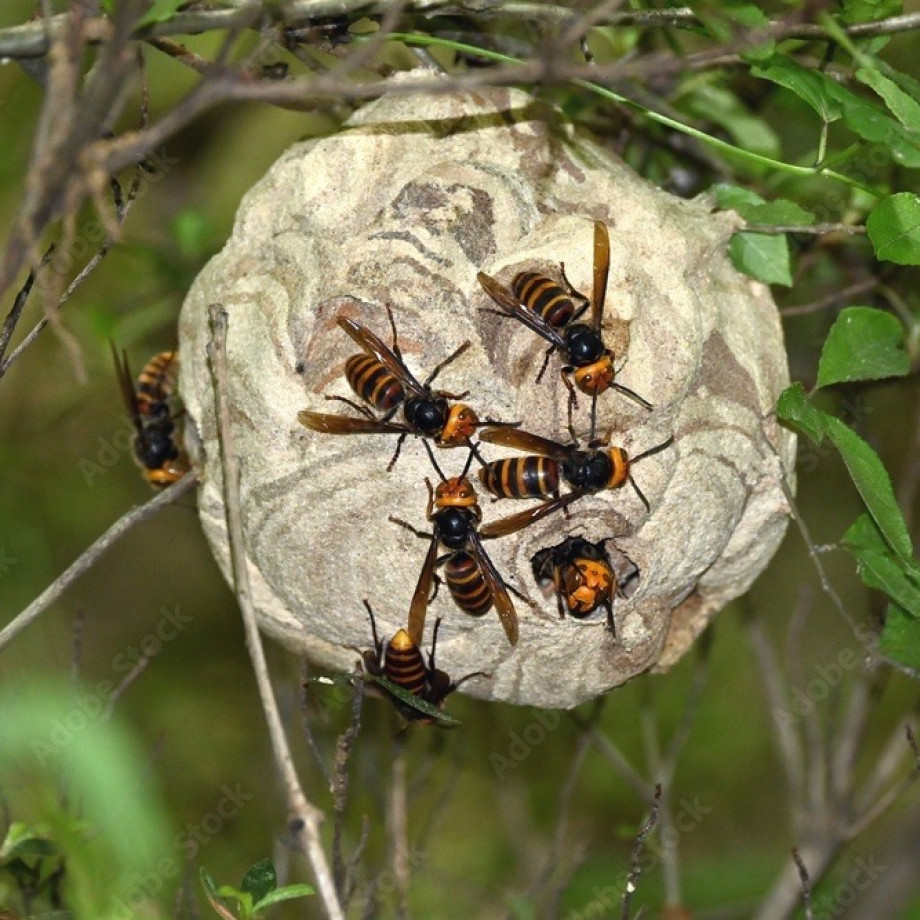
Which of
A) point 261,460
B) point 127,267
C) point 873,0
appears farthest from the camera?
point 127,267

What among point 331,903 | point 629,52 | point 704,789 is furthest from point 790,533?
point 331,903

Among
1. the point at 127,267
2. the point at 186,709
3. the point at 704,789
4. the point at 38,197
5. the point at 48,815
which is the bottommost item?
the point at 704,789

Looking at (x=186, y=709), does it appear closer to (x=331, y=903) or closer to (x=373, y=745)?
(x=373, y=745)

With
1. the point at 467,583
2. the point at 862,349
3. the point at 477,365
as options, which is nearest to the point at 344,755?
the point at 467,583

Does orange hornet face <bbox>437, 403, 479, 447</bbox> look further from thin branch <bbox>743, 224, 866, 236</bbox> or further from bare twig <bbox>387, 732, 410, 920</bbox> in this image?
bare twig <bbox>387, 732, 410, 920</bbox>

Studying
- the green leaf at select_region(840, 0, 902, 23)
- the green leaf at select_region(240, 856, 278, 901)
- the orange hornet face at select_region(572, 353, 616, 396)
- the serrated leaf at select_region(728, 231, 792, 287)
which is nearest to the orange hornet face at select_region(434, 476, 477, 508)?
the orange hornet face at select_region(572, 353, 616, 396)

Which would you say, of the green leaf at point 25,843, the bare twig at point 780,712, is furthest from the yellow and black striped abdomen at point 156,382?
the bare twig at point 780,712

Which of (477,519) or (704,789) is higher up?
(477,519)
